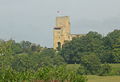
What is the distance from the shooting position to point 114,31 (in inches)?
3039

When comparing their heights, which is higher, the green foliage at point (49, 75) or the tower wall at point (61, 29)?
the tower wall at point (61, 29)

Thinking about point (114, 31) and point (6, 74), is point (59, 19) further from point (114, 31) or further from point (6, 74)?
point (6, 74)

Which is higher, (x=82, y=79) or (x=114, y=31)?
(x=114, y=31)

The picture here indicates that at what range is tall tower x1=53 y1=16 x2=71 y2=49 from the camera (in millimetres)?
83688

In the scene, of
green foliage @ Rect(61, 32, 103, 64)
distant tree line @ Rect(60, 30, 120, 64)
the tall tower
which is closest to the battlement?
the tall tower

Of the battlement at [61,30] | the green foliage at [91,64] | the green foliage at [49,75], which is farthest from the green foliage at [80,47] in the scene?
the green foliage at [49,75]

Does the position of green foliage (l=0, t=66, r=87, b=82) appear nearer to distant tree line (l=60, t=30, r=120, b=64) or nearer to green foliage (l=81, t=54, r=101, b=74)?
green foliage (l=81, t=54, r=101, b=74)

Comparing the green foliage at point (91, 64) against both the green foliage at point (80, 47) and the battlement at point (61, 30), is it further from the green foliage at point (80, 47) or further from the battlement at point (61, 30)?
the battlement at point (61, 30)

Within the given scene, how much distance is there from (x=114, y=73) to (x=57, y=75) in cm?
2764

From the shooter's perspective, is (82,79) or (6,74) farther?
(82,79)

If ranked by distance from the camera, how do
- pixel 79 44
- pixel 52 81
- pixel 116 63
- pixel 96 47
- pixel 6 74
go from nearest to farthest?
pixel 6 74, pixel 52 81, pixel 116 63, pixel 96 47, pixel 79 44

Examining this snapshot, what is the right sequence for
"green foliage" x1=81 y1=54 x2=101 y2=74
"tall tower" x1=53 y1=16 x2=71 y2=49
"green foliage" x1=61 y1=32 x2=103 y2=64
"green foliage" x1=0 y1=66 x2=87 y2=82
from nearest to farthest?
"green foliage" x1=0 y1=66 x2=87 y2=82 → "green foliage" x1=81 y1=54 x2=101 y2=74 → "green foliage" x1=61 y1=32 x2=103 y2=64 → "tall tower" x1=53 y1=16 x2=71 y2=49

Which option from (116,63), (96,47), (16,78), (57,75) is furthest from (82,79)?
(96,47)

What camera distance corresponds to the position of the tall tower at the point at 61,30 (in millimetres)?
83688
